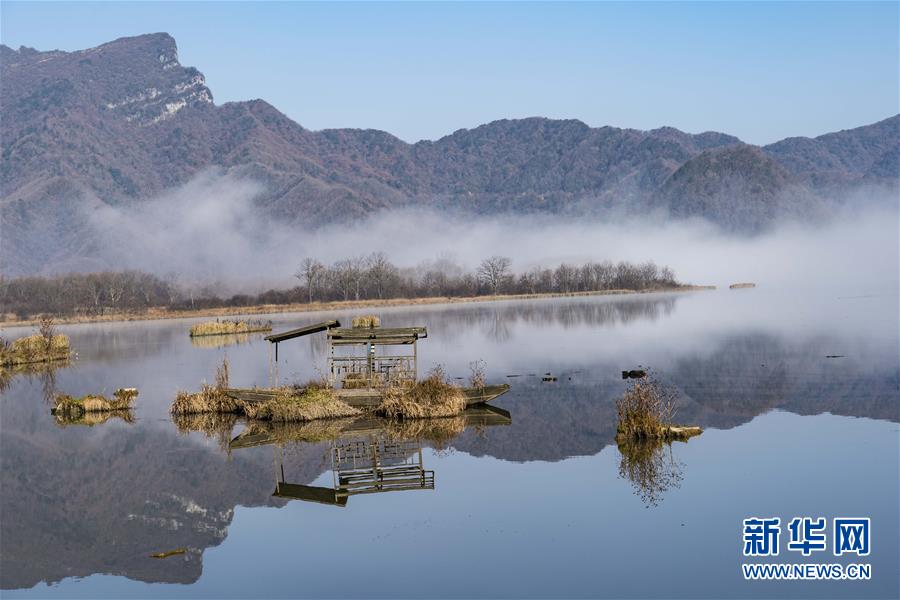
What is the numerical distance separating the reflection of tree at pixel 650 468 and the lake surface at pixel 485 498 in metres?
0.10

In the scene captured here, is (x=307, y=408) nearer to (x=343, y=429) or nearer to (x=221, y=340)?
(x=343, y=429)

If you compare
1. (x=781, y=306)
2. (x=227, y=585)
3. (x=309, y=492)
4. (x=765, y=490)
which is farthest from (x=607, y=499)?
(x=781, y=306)

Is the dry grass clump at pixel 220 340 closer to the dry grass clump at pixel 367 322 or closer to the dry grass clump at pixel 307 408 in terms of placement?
the dry grass clump at pixel 367 322

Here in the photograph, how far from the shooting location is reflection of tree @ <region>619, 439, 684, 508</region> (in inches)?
850

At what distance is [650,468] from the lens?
23.7m

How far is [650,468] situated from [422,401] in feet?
36.3

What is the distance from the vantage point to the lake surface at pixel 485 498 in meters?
17.0

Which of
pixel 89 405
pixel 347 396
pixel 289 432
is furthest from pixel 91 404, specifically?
pixel 347 396

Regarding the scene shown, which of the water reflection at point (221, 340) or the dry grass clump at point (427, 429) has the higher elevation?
the water reflection at point (221, 340)

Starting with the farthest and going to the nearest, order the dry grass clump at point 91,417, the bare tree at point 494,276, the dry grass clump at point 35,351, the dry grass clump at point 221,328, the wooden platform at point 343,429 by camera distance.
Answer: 1. the bare tree at point 494,276
2. the dry grass clump at point 221,328
3. the dry grass clump at point 35,351
4. the dry grass clump at point 91,417
5. the wooden platform at point 343,429

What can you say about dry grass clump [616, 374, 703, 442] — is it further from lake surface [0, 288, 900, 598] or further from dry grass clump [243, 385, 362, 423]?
dry grass clump [243, 385, 362, 423]

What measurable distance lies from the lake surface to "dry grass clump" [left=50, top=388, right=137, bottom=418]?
957 mm

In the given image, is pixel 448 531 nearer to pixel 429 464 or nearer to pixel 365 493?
pixel 365 493

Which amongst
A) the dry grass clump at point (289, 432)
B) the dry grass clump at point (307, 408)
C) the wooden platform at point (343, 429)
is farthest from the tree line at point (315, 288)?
the wooden platform at point (343, 429)
